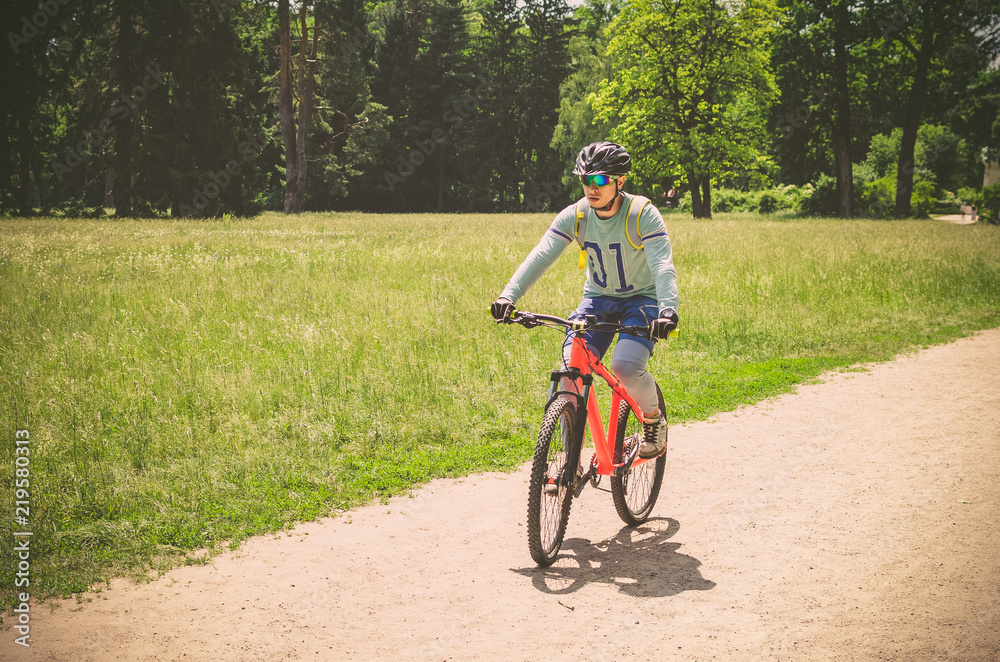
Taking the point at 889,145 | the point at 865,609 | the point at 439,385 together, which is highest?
the point at 889,145

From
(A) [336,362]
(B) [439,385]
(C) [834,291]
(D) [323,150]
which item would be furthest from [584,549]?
(D) [323,150]

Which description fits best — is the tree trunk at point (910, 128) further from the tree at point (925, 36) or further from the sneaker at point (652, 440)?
the sneaker at point (652, 440)

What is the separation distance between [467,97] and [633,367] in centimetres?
5668

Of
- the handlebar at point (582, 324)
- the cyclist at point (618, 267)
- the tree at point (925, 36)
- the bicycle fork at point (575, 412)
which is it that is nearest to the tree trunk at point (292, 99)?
the tree at point (925, 36)

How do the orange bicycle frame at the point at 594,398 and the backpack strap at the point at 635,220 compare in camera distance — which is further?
the backpack strap at the point at 635,220

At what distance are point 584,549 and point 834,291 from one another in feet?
34.7

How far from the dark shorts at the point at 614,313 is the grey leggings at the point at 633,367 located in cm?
7

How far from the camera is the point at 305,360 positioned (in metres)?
8.17

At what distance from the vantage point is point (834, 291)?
13086mm

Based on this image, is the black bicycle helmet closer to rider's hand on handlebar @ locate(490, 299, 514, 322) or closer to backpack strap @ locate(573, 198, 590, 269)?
backpack strap @ locate(573, 198, 590, 269)

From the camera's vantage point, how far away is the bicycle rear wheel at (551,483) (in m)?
3.80

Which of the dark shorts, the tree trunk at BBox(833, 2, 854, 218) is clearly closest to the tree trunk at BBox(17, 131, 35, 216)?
the dark shorts

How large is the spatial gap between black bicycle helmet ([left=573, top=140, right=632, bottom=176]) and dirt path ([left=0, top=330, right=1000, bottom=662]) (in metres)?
2.22

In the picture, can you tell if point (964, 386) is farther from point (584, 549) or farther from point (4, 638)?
point (4, 638)
